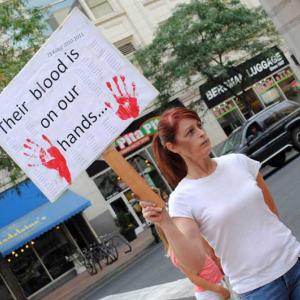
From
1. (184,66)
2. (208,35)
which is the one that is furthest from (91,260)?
(208,35)

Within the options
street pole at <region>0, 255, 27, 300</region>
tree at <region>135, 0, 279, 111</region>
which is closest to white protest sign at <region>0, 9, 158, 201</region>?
street pole at <region>0, 255, 27, 300</region>

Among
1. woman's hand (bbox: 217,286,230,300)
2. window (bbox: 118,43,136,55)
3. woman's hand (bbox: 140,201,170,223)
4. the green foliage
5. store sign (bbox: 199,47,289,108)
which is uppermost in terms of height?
window (bbox: 118,43,136,55)

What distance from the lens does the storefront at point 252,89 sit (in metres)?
28.2

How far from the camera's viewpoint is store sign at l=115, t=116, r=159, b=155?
25953mm

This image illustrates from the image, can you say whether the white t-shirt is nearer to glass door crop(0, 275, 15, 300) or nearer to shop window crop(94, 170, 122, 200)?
glass door crop(0, 275, 15, 300)

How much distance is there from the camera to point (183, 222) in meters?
2.90

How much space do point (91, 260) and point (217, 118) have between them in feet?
40.6

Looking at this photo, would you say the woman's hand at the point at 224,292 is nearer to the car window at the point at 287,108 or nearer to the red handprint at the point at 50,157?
the red handprint at the point at 50,157

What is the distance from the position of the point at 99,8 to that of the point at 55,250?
12.0 m

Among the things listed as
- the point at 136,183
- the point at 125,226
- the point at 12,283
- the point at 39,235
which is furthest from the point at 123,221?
the point at 136,183

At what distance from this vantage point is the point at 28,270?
74.8 feet

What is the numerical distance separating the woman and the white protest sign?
547mm

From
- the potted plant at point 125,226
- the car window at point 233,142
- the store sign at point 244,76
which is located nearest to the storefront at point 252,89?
the store sign at point 244,76

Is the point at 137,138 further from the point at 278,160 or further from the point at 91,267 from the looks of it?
the point at 278,160
